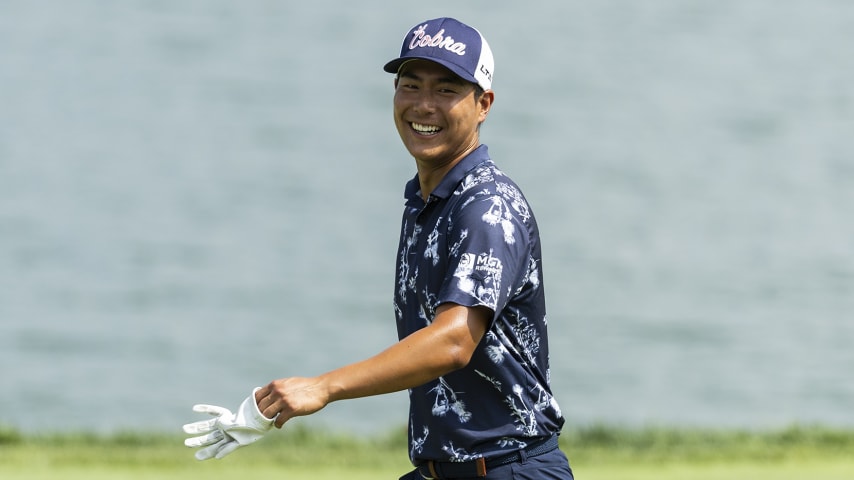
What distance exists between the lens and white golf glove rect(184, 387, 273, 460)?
3.37m

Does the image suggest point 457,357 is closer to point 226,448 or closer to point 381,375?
point 381,375

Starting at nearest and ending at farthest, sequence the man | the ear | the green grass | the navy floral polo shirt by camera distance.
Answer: the man < the navy floral polo shirt < the ear < the green grass

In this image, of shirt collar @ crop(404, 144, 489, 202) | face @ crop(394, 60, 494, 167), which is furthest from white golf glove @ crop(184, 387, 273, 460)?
face @ crop(394, 60, 494, 167)

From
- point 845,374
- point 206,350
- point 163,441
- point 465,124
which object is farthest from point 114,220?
point 465,124

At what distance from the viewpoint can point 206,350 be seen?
18.0 m

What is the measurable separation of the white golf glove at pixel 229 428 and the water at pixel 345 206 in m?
9.84

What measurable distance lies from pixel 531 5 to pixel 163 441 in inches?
766

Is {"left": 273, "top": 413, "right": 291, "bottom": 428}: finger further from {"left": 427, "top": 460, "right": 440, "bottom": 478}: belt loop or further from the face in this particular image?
the face

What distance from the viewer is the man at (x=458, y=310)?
3393mm

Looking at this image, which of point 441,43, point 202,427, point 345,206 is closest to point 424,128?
point 441,43

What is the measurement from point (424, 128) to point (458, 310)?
0.69 m

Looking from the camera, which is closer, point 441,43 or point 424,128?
point 441,43

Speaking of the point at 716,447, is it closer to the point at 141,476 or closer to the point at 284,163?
the point at 141,476

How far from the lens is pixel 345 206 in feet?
72.1
